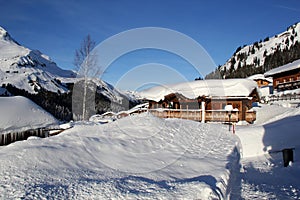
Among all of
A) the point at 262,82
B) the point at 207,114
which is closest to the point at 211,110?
the point at 207,114

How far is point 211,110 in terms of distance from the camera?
21.8m

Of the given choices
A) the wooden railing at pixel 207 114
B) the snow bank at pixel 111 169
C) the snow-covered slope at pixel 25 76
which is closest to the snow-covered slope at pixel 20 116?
the snow bank at pixel 111 169

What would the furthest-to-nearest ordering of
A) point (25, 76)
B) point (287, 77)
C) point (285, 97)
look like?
point (25, 76) → point (287, 77) → point (285, 97)

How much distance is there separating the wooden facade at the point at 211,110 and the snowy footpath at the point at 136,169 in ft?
30.2

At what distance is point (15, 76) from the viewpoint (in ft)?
427

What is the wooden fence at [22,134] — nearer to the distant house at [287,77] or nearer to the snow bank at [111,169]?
the snow bank at [111,169]

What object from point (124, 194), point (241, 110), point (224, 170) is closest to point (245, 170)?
point (224, 170)

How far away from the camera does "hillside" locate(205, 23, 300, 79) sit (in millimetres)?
86000

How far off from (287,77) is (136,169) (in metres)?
43.5

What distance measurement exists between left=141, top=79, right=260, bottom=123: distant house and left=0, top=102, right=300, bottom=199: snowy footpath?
31.5ft

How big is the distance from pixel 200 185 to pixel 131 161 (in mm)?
2339

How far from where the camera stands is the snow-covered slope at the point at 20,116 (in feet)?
28.6

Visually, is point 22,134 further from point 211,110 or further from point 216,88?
point 216,88

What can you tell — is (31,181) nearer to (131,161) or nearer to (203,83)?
(131,161)
